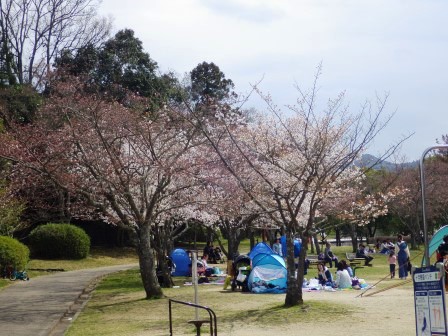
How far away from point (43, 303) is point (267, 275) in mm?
6703

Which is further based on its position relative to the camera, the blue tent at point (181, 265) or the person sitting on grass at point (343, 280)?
the blue tent at point (181, 265)

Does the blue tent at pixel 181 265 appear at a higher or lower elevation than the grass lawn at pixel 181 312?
higher

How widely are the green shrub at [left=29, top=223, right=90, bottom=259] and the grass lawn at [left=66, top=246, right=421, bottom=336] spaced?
14909 millimetres

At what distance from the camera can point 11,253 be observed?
89.8ft

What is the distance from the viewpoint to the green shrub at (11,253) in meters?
27.2

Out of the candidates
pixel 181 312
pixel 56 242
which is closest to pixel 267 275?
pixel 181 312

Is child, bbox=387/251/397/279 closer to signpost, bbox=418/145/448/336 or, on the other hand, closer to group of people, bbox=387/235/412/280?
group of people, bbox=387/235/412/280

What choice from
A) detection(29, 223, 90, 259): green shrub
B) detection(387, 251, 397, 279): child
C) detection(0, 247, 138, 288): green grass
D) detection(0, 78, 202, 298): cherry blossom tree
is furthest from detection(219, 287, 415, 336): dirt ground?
detection(29, 223, 90, 259): green shrub

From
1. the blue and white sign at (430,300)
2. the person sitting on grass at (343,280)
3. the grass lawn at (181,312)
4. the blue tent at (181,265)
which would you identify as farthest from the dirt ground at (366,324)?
the blue tent at (181,265)

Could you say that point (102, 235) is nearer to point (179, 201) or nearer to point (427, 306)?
point (179, 201)

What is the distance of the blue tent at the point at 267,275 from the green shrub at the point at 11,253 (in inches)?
429

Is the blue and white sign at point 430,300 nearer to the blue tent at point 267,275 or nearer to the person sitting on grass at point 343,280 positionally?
the blue tent at point 267,275

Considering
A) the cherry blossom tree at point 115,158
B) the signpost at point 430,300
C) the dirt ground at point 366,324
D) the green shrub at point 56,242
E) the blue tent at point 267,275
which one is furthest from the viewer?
the green shrub at point 56,242

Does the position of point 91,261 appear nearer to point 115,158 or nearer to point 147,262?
point 147,262
